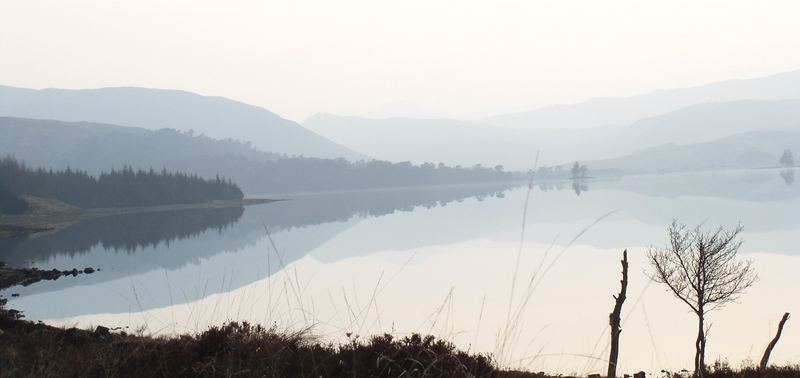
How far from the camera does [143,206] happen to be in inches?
6068

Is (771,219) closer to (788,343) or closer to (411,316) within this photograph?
(788,343)

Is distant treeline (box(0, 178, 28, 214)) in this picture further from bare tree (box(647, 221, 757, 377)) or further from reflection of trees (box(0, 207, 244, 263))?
bare tree (box(647, 221, 757, 377))

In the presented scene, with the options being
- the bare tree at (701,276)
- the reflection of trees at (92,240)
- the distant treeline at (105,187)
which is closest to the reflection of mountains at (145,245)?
the reflection of trees at (92,240)

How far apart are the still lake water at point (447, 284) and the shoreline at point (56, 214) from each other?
39.8 ft

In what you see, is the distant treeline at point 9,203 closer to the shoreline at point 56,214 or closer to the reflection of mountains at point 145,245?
the shoreline at point 56,214

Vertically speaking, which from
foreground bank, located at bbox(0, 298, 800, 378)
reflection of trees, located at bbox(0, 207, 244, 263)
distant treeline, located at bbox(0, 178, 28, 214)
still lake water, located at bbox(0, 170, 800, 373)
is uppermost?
foreground bank, located at bbox(0, 298, 800, 378)

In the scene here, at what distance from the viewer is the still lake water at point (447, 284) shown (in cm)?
1955

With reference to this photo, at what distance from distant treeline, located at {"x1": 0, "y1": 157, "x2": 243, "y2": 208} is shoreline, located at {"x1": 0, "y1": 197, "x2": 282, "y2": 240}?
221cm

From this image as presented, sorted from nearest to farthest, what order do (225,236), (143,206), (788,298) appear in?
(788,298), (225,236), (143,206)

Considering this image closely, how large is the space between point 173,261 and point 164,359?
51813 mm

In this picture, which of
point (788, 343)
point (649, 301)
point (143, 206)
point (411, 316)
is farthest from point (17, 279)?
point (143, 206)

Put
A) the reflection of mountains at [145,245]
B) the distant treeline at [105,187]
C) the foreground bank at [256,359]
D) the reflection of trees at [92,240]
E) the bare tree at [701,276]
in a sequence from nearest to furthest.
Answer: the foreground bank at [256,359]
the bare tree at [701,276]
the reflection of mountains at [145,245]
the reflection of trees at [92,240]
the distant treeline at [105,187]

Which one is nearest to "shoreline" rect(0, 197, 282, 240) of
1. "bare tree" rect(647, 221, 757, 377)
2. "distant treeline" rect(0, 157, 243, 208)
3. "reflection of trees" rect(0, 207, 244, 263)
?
"distant treeline" rect(0, 157, 243, 208)

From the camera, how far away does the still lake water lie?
770 inches
